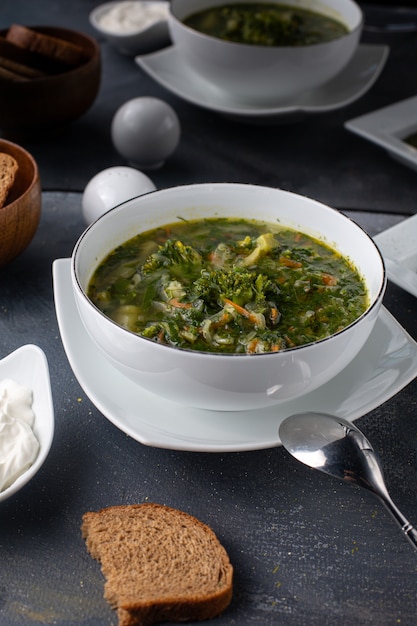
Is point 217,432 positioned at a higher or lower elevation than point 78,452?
higher

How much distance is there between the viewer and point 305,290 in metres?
2.50

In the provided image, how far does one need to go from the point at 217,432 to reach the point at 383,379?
54 centimetres

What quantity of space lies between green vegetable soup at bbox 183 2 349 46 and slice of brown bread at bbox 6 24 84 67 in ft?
2.65

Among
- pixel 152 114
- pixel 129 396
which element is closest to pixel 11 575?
pixel 129 396

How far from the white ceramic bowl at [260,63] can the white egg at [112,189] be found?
3.09 feet

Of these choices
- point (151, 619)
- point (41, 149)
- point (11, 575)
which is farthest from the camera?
point (41, 149)

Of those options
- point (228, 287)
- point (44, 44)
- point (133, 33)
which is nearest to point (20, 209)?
point (228, 287)

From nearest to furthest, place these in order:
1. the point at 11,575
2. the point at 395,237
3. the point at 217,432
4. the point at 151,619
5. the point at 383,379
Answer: the point at 151,619
the point at 11,575
the point at 217,432
the point at 383,379
the point at 395,237

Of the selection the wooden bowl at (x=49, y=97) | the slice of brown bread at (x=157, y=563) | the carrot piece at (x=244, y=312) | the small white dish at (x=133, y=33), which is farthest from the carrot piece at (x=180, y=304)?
the small white dish at (x=133, y=33)

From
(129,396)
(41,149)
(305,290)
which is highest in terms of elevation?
(305,290)

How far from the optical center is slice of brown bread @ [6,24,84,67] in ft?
12.6

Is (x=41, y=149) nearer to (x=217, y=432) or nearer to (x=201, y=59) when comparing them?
(x=201, y=59)

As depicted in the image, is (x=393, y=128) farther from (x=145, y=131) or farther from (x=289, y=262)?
(x=289, y=262)

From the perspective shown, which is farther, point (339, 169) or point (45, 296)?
point (339, 169)
